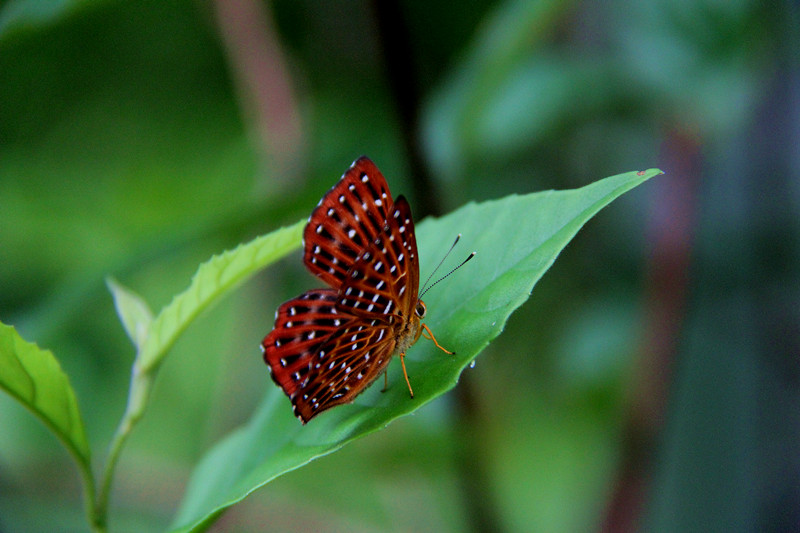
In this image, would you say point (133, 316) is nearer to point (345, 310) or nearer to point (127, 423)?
point (127, 423)

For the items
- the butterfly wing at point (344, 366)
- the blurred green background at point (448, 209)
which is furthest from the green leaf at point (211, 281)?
the blurred green background at point (448, 209)

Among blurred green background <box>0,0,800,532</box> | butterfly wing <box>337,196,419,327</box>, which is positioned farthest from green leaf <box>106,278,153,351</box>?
blurred green background <box>0,0,800,532</box>

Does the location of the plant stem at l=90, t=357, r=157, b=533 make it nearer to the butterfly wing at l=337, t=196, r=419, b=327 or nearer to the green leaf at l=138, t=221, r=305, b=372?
the green leaf at l=138, t=221, r=305, b=372

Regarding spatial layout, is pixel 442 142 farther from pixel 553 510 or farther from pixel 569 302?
pixel 553 510

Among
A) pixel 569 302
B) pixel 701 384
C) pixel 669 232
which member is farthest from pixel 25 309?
pixel 701 384

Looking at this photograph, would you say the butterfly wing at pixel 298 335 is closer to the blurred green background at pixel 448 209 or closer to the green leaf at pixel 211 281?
the green leaf at pixel 211 281

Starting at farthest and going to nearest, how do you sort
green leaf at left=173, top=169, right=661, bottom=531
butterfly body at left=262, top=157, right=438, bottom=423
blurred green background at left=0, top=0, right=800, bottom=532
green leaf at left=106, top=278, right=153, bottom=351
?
blurred green background at left=0, top=0, right=800, bottom=532, green leaf at left=106, top=278, right=153, bottom=351, butterfly body at left=262, top=157, right=438, bottom=423, green leaf at left=173, top=169, right=661, bottom=531

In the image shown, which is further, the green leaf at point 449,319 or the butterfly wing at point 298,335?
the butterfly wing at point 298,335
